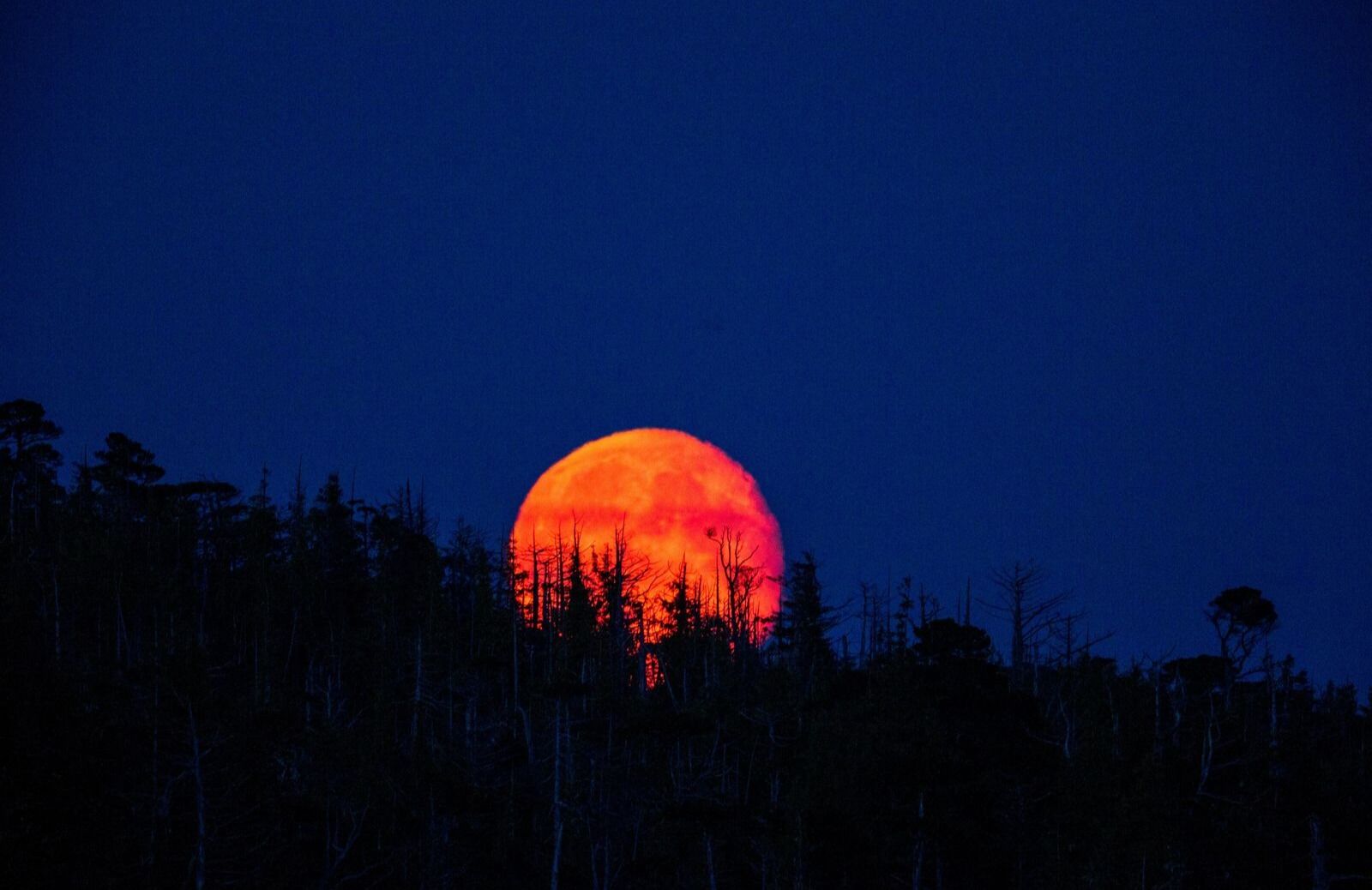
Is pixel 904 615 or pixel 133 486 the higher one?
pixel 133 486

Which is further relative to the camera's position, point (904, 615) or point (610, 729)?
point (904, 615)

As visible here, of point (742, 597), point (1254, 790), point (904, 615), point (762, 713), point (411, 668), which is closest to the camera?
point (1254, 790)

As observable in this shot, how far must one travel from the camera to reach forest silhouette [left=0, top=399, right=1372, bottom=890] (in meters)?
38.0

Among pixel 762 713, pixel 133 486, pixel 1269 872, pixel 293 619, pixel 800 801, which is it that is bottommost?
pixel 1269 872

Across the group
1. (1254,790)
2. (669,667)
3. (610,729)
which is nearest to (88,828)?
(610,729)

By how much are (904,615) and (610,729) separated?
1633 inches

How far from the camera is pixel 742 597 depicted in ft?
212

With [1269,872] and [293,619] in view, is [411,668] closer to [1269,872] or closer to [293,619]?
[293,619]

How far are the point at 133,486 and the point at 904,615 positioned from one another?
200 feet

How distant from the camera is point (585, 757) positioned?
51.7 m

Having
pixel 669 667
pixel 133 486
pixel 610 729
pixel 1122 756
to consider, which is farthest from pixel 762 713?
pixel 133 486

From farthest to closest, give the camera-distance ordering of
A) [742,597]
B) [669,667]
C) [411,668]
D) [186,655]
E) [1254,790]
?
[669,667], [411,668], [742,597], [1254,790], [186,655]

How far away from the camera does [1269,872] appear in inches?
1586

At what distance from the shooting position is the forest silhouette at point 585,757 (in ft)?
125
